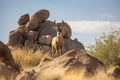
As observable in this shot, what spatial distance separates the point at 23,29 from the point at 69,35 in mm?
6523

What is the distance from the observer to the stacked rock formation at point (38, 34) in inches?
1634

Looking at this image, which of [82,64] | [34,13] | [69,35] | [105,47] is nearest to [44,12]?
[34,13]

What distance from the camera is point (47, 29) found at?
4406 cm

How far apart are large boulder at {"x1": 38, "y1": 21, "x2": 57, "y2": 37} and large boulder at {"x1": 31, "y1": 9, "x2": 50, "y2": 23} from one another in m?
0.94

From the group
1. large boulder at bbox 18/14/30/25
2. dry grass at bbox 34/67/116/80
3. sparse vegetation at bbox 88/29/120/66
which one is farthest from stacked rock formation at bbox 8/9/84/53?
dry grass at bbox 34/67/116/80

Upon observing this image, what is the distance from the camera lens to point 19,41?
42938 mm

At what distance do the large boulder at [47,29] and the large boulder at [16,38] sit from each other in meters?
2.56

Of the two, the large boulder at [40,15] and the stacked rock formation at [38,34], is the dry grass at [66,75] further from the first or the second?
the large boulder at [40,15]

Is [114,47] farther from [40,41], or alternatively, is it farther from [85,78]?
[40,41]

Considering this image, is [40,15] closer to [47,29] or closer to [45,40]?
[47,29]

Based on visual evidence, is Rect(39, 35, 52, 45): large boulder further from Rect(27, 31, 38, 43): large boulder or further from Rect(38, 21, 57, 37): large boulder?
Rect(38, 21, 57, 37): large boulder

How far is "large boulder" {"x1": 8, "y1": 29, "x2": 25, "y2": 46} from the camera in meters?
42.6

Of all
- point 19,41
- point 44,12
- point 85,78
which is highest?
point 85,78

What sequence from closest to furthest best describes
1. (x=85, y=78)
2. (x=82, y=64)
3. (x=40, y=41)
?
(x=85, y=78) < (x=82, y=64) < (x=40, y=41)
